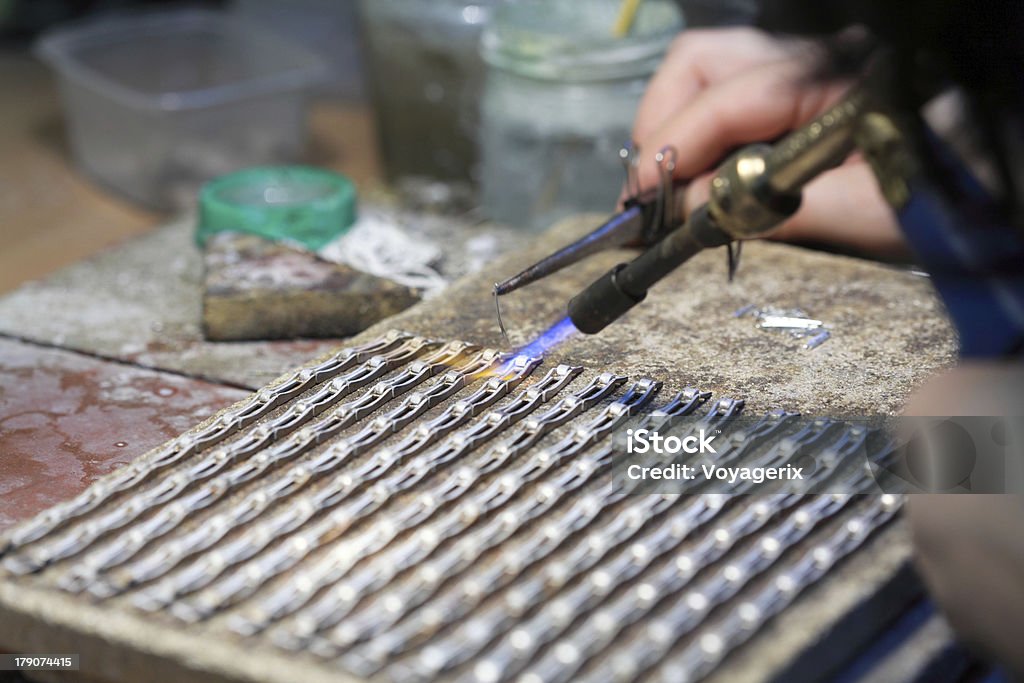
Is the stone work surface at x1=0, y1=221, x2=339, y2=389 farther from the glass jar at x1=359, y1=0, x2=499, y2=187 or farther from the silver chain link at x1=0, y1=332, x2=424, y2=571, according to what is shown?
the glass jar at x1=359, y1=0, x2=499, y2=187

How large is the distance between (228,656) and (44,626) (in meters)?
0.14

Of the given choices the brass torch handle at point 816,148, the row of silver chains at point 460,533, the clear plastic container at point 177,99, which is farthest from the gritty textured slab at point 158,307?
the brass torch handle at point 816,148

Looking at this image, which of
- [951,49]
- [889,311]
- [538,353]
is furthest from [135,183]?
[951,49]

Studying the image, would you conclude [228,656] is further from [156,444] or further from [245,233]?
[245,233]

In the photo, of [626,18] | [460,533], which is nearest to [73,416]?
[460,533]

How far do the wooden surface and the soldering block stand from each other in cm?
48

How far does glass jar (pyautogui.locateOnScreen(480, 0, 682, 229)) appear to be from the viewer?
1673 mm

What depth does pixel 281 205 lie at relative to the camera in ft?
5.45

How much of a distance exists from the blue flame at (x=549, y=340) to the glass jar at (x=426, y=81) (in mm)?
872

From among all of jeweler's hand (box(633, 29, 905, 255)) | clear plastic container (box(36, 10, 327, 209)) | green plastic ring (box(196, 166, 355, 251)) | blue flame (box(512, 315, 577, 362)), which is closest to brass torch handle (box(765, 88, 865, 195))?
blue flame (box(512, 315, 577, 362))

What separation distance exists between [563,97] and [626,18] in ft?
0.50

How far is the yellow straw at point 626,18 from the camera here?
1.69 meters

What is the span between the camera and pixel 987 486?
79 centimetres

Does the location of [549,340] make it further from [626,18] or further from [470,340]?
[626,18]
